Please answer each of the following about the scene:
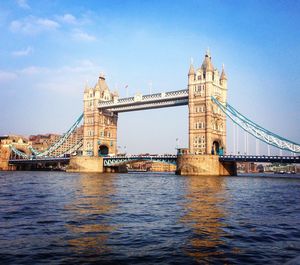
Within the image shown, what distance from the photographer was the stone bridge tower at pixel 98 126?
10894 cm

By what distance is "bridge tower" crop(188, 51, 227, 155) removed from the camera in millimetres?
84188

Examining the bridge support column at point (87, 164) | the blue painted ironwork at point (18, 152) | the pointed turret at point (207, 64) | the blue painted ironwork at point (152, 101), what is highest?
the pointed turret at point (207, 64)

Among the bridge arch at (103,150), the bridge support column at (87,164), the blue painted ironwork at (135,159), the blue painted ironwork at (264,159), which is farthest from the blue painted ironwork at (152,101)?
the blue painted ironwork at (264,159)

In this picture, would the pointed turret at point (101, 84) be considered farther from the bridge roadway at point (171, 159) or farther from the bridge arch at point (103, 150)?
the bridge roadway at point (171, 159)

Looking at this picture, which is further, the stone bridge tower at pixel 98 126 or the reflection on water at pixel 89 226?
the stone bridge tower at pixel 98 126

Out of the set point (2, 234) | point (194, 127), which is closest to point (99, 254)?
point (2, 234)

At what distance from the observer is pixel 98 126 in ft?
357

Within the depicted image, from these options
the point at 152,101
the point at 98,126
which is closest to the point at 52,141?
the point at 98,126

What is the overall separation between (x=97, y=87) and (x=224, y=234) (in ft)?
340

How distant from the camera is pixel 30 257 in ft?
32.6

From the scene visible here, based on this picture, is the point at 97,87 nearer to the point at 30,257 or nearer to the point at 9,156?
the point at 9,156

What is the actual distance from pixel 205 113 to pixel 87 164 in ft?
122

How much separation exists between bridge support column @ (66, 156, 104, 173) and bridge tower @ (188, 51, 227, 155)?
29027 millimetres

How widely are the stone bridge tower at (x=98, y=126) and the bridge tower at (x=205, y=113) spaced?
3257cm
